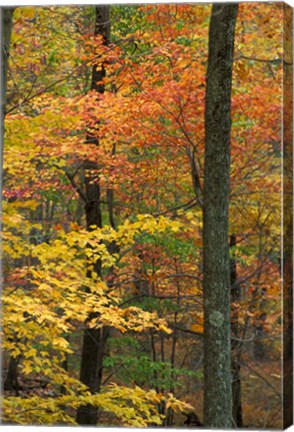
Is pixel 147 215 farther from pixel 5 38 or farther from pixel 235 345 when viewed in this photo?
pixel 5 38

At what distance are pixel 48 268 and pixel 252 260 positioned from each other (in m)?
1.64

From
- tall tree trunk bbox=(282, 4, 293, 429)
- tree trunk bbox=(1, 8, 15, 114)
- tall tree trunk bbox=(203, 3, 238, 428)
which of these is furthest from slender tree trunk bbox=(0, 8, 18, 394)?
tall tree trunk bbox=(282, 4, 293, 429)

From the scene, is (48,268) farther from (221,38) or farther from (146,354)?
(221,38)

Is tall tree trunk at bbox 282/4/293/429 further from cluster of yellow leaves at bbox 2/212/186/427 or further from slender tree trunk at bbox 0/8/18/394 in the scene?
slender tree trunk at bbox 0/8/18/394

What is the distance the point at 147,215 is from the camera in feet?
17.8

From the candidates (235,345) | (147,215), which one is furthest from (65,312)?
(235,345)

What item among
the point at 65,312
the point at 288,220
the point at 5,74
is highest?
the point at 5,74

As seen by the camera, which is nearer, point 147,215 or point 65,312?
point 65,312

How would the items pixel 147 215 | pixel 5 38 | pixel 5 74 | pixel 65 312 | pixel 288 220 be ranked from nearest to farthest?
1. pixel 288 220
2. pixel 5 38
3. pixel 65 312
4. pixel 147 215
5. pixel 5 74

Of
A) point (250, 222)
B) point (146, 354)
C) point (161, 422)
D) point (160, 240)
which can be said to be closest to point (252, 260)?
point (250, 222)

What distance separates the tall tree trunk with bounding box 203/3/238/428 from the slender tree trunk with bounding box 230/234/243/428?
2.3 inches

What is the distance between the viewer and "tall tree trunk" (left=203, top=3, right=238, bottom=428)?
5070 millimetres

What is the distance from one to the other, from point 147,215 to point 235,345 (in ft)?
4.08

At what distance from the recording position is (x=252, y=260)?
5277mm
